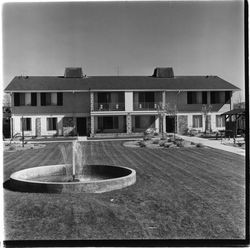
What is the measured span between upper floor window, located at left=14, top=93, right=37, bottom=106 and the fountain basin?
1847 centimetres

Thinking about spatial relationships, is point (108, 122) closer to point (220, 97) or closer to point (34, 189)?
point (220, 97)

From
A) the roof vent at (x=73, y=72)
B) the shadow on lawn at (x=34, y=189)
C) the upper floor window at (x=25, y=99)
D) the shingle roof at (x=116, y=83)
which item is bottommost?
the shadow on lawn at (x=34, y=189)

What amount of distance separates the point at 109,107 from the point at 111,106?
0.22 m

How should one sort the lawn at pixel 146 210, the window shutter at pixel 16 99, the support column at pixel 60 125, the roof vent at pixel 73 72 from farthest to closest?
the roof vent at pixel 73 72 < the support column at pixel 60 125 < the window shutter at pixel 16 99 < the lawn at pixel 146 210

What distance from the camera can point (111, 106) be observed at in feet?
98.9

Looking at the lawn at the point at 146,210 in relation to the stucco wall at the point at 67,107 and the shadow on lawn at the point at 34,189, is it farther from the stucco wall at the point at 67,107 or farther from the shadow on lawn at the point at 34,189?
the stucco wall at the point at 67,107

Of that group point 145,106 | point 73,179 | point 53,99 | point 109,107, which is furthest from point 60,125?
point 73,179

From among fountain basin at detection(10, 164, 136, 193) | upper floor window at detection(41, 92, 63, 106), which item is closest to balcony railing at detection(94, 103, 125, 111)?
upper floor window at detection(41, 92, 63, 106)

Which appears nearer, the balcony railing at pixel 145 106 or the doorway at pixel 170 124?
the balcony railing at pixel 145 106

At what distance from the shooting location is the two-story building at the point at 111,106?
29203 millimetres

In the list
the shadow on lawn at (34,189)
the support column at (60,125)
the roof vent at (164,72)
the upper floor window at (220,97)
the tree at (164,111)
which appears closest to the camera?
the shadow on lawn at (34,189)

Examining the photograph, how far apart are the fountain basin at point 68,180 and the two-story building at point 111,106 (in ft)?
55.3

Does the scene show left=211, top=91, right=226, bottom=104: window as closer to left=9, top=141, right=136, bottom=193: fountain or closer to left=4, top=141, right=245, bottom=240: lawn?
left=4, top=141, right=245, bottom=240: lawn

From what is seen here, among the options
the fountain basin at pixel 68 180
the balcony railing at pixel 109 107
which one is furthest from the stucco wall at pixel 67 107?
the fountain basin at pixel 68 180
